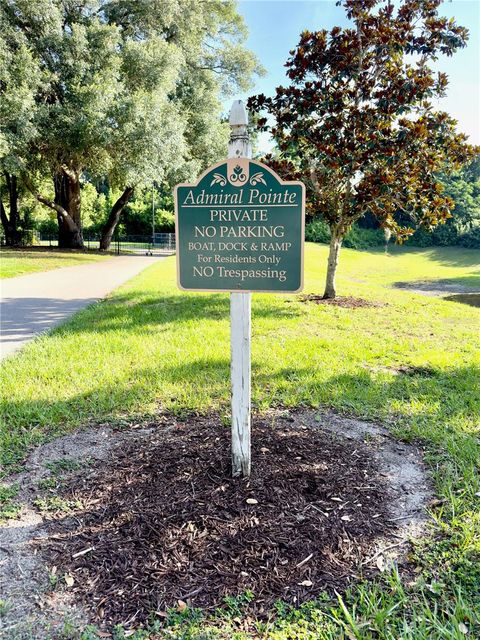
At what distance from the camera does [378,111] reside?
25.0ft

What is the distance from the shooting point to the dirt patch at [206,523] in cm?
190

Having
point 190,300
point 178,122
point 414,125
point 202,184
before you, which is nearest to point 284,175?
point 414,125

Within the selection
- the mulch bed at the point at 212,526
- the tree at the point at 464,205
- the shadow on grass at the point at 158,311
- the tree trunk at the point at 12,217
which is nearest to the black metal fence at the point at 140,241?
the tree trunk at the point at 12,217

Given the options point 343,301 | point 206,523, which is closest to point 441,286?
point 343,301

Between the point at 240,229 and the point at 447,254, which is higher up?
the point at 240,229

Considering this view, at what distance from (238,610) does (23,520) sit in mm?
1238

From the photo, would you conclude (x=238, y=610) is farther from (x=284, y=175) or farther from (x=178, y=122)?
(x=178, y=122)

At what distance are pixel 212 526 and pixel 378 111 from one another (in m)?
7.44

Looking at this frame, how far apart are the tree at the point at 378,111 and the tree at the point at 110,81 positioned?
36.8ft

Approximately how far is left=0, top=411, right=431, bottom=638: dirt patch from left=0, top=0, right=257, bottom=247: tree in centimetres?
1686

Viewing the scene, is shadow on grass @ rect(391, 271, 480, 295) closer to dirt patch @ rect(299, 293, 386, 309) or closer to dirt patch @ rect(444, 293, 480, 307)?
dirt patch @ rect(444, 293, 480, 307)

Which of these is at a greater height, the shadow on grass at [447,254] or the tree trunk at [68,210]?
the tree trunk at [68,210]

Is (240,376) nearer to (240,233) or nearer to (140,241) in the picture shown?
(240,233)

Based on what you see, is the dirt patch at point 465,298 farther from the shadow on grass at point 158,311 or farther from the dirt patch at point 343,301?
the shadow on grass at point 158,311
